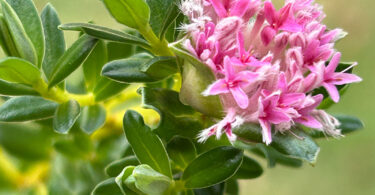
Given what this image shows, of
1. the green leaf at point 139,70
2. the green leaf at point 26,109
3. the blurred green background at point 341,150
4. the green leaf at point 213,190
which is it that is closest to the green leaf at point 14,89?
the green leaf at point 26,109

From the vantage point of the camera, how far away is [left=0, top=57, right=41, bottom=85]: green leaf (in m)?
0.51

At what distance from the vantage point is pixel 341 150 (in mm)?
1797

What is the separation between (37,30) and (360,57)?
155cm

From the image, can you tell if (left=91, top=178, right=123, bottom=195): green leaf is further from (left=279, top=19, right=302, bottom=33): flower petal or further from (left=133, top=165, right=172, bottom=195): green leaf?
(left=279, top=19, right=302, bottom=33): flower petal

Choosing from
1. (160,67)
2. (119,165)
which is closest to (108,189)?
(119,165)

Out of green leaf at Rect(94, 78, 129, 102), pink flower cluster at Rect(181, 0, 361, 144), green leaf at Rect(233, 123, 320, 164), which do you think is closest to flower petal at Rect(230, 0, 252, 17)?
pink flower cluster at Rect(181, 0, 361, 144)

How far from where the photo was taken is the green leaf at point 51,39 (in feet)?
1.97

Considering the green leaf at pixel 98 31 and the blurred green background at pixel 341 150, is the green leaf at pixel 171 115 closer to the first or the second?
the green leaf at pixel 98 31

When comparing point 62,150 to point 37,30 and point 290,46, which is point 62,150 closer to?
point 37,30

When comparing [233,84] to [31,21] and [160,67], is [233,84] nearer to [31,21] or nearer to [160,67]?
[160,67]

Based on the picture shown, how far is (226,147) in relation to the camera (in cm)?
51

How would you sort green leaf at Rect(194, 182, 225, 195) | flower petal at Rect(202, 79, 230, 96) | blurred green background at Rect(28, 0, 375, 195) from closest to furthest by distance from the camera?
flower petal at Rect(202, 79, 230, 96), green leaf at Rect(194, 182, 225, 195), blurred green background at Rect(28, 0, 375, 195)

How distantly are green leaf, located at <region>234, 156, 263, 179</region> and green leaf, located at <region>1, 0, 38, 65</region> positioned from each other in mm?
261

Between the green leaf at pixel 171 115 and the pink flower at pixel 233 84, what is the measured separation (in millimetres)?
82
